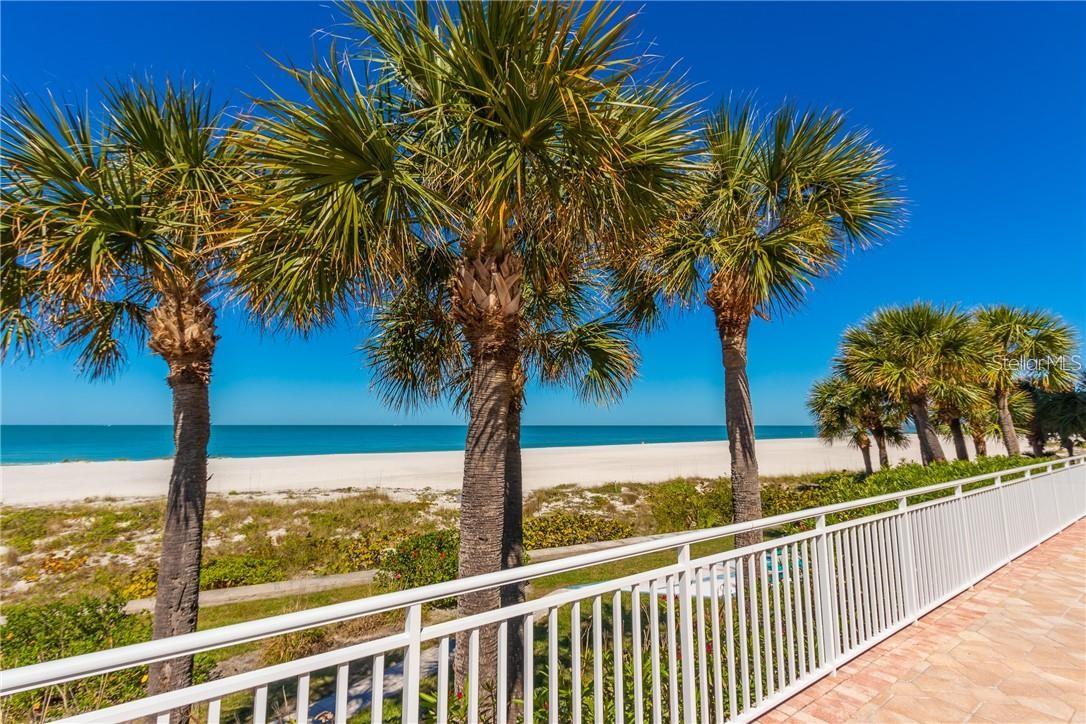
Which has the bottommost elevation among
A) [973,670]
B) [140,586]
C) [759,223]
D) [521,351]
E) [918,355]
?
[140,586]

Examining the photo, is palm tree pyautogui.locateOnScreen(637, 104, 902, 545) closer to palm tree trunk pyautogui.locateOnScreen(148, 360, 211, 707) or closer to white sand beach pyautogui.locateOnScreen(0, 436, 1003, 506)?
palm tree trunk pyautogui.locateOnScreen(148, 360, 211, 707)

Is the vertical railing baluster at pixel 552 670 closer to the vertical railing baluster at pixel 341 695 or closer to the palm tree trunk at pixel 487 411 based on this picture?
the vertical railing baluster at pixel 341 695

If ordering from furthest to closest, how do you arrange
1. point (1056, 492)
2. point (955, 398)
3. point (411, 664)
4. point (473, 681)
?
point (955, 398) → point (1056, 492) → point (473, 681) → point (411, 664)

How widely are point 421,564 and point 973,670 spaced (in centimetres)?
691

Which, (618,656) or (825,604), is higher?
(618,656)

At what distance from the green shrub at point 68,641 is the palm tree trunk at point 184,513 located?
29.3 inches

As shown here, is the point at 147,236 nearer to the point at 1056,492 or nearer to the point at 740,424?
the point at 740,424

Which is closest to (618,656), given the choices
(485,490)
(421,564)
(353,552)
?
(485,490)

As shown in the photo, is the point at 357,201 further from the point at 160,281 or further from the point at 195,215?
the point at 160,281

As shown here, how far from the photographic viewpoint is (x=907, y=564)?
4.34 metres

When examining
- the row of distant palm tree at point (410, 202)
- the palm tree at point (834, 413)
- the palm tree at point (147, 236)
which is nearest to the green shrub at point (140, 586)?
the row of distant palm tree at point (410, 202)

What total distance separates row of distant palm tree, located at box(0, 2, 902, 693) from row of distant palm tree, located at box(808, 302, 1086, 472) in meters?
8.17

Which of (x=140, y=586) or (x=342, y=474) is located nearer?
(x=140, y=586)

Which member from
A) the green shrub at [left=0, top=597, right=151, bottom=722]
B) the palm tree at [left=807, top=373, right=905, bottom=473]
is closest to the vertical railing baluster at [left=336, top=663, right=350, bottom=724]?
the green shrub at [left=0, top=597, right=151, bottom=722]
